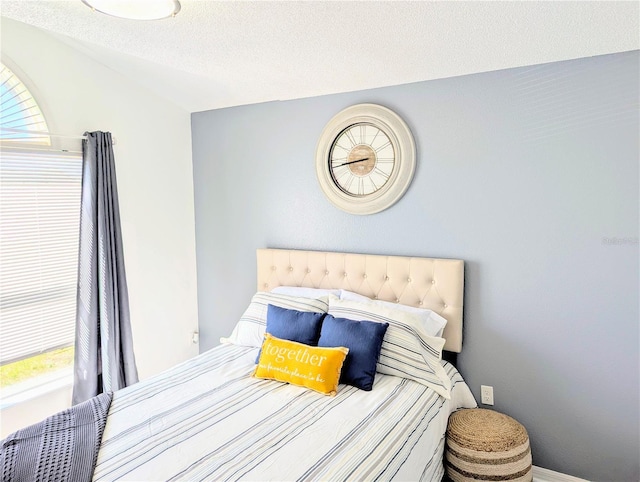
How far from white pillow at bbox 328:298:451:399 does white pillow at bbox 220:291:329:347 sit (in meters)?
0.35

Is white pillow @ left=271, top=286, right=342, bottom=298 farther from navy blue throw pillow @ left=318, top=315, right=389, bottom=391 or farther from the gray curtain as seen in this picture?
the gray curtain

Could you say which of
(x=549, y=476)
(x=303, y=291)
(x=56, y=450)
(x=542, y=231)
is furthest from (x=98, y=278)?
(x=549, y=476)

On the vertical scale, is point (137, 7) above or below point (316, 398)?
above

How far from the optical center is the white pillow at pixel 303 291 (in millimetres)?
2924

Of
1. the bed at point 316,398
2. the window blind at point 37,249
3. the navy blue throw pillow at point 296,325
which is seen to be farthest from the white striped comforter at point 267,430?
the window blind at point 37,249

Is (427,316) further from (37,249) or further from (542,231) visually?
(37,249)

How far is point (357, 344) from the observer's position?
2344 mm

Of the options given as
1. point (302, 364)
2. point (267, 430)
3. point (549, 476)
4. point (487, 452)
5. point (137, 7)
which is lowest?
point (549, 476)

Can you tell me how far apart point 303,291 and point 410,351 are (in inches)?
36.0

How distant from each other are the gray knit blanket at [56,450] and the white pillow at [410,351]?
1.37m

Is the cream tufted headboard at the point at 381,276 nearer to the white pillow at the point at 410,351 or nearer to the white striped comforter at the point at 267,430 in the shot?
the white pillow at the point at 410,351

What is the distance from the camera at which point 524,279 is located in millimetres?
2467

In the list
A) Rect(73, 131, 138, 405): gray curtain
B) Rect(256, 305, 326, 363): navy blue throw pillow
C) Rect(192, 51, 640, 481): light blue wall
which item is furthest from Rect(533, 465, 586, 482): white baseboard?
Rect(73, 131, 138, 405): gray curtain

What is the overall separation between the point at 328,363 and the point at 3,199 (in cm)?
207
